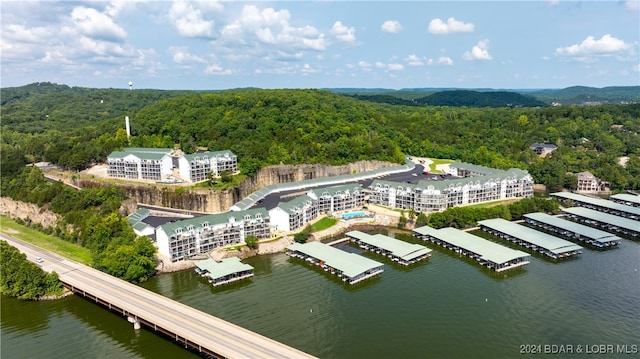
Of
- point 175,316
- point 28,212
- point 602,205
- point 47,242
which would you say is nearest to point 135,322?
point 175,316

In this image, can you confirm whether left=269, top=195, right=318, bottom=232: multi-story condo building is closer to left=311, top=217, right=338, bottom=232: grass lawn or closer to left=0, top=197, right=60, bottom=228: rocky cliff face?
left=311, top=217, right=338, bottom=232: grass lawn

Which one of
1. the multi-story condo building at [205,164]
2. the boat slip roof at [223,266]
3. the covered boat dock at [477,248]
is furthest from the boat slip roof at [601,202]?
the multi-story condo building at [205,164]

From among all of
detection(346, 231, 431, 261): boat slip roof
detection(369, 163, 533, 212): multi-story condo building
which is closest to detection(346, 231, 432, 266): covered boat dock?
detection(346, 231, 431, 261): boat slip roof

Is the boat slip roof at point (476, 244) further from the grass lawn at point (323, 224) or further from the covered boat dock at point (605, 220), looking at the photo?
the covered boat dock at point (605, 220)

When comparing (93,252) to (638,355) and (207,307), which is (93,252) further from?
(638,355)

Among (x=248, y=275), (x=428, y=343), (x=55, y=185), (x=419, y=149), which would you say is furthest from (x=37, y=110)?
(x=428, y=343)

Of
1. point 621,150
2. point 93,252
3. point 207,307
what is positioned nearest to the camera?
point 207,307

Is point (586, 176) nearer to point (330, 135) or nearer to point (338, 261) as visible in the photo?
point (330, 135)
